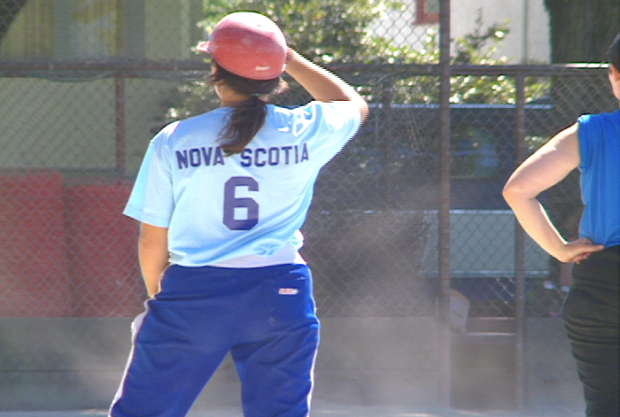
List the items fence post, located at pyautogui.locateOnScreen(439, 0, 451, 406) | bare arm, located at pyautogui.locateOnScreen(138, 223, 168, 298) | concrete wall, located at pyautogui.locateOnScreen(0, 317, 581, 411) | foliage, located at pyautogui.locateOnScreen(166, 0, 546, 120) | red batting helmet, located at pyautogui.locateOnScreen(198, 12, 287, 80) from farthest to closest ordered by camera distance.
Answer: concrete wall, located at pyautogui.locateOnScreen(0, 317, 581, 411)
foliage, located at pyautogui.locateOnScreen(166, 0, 546, 120)
fence post, located at pyautogui.locateOnScreen(439, 0, 451, 406)
bare arm, located at pyautogui.locateOnScreen(138, 223, 168, 298)
red batting helmet, located at pyautogui.locateOnScreen(198, 12, 287, 80)

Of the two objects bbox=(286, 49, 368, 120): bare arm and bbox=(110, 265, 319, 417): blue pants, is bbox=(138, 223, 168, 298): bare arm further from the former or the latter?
bbox=(286, 49, 368, 120): bare arm

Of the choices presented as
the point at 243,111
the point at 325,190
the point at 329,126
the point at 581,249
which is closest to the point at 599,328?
the point at 581,249

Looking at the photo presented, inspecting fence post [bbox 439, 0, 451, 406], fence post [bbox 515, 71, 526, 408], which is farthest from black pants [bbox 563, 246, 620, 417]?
fence post [bbox 515, 71, 526, 408]

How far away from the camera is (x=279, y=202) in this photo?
7.48 ft

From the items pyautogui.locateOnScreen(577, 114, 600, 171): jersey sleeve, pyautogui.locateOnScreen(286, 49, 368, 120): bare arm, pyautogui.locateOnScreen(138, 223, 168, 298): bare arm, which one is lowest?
pyautogui.locateOnScreen(138, 223, 168, 298): bare arm

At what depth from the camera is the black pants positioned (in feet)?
7.97

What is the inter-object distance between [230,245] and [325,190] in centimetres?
253

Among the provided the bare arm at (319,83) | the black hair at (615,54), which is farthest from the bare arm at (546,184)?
the bare arm at (319,83)

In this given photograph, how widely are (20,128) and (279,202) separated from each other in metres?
3.08

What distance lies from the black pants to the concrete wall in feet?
7.44

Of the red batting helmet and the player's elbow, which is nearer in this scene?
the red batting helmet

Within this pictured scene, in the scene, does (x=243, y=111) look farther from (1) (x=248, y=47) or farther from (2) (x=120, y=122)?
(2) (x=120, y=122)

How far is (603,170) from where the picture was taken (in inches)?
95.3

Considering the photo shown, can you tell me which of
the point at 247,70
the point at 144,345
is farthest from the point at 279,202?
the point at 144,345
